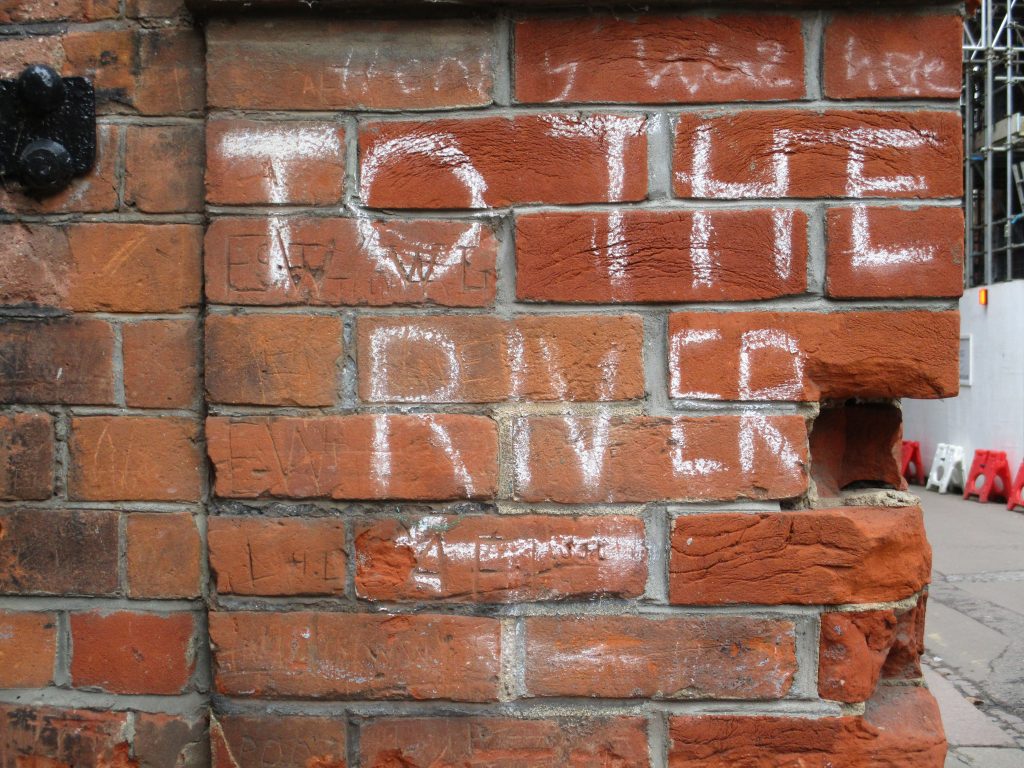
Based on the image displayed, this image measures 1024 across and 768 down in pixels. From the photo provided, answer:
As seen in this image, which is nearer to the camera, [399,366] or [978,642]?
[399,366]

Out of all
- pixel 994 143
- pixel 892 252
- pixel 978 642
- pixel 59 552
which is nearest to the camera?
pixel 892 252

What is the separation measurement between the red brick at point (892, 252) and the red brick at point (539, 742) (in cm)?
71

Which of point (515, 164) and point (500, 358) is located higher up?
point (515, 164)

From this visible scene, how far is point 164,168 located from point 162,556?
1.97ft

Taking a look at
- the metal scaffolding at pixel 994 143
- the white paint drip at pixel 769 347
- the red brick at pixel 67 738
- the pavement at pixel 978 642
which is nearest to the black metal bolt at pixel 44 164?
the red brick at pixel 67 738

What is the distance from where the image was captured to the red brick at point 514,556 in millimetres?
1230

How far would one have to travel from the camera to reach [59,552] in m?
1.33

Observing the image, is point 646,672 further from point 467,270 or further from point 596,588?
point 467,270

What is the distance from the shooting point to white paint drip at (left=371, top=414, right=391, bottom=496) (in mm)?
1234

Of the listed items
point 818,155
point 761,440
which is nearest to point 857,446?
point 761,440

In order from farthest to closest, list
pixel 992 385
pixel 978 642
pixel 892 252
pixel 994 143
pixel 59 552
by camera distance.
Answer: pixel 994 143 < pixel 992 385 < pixel 978 642 < pixel 59 552 < pixel 892 252

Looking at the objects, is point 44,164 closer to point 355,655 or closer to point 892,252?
point 355,655

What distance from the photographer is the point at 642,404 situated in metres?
1.23

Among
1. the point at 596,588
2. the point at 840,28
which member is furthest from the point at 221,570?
the point at 840,28
